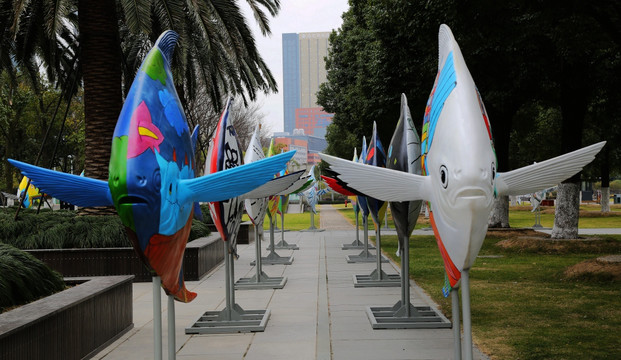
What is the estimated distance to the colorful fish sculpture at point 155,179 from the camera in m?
3.77

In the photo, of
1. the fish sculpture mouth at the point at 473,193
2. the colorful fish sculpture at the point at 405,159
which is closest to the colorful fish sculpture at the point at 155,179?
the fish sculpture mouth at the point at 473,193

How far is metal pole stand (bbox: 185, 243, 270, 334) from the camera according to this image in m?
7.82

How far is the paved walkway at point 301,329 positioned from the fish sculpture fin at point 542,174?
2702mm

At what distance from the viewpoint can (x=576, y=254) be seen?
15883 mm

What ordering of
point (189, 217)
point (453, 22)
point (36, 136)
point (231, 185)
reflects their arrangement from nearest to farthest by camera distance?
point (231, 185) < point (189, 217) < point (453, 22) < point (36, 136)

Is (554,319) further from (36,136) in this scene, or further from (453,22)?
(36,136)

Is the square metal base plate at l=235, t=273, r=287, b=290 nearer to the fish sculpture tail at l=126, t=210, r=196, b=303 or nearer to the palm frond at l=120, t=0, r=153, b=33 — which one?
the palm frond at l=120, t=0, r=153, b=33

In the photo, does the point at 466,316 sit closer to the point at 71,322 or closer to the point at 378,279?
Result: the point at 71,322

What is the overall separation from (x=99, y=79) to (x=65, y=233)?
Result: 345 centimetres

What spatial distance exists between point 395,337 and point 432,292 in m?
3.12

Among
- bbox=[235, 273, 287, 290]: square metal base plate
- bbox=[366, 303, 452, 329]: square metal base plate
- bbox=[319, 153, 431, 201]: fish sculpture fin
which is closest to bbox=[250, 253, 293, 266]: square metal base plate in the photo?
bbox=[235, 273, 287, 290]: square metal base plate

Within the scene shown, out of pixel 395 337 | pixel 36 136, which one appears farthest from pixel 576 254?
pixel 36 136

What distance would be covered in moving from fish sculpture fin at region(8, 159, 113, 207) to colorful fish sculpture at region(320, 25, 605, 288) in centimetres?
166

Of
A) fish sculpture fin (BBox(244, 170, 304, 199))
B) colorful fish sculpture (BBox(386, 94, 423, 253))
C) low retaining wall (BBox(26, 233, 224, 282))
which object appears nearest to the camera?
fish sculpture fin (BBox(244, 170, 304, 199))
